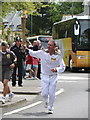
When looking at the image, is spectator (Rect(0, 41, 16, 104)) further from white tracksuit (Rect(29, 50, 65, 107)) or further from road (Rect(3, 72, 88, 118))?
white tracksuit (Rect(29, 50, 65, 107))

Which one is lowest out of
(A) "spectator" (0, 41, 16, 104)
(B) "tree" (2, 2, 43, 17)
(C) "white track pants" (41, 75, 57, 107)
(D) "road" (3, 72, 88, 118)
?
(D) "road" (3, 72, 88, 118)

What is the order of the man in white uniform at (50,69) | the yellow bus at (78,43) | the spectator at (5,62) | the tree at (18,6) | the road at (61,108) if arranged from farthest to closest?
1. the yellow bus at (78,43)
2. the tree at (18,6)
3. the spectator at (5,62)
4. the man in white uniform at (50,69)
5. the road at (61,108)

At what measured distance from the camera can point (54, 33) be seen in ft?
112

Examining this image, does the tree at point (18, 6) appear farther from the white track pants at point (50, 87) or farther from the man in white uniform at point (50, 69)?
the white track pants at point (50, 87)

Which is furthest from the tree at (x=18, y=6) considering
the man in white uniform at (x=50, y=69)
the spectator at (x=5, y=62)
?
the man in white uniform at (x=50, y=69)

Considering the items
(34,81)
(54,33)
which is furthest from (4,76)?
(54,33)

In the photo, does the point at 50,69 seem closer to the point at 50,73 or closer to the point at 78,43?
the point at 50,73

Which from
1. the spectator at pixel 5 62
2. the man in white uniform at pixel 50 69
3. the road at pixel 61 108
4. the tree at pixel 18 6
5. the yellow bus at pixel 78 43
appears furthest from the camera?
the yellow bus at pixel 78 43

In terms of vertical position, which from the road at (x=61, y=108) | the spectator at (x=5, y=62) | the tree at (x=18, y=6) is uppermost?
the tree at (x=18, y=6)

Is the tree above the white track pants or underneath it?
above

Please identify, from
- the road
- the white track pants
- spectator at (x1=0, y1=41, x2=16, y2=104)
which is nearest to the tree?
the road

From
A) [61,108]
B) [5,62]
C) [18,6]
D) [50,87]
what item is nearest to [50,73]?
[50,87]

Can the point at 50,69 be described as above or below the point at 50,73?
above

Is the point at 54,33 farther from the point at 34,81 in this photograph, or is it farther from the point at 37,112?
the point at 37,112
